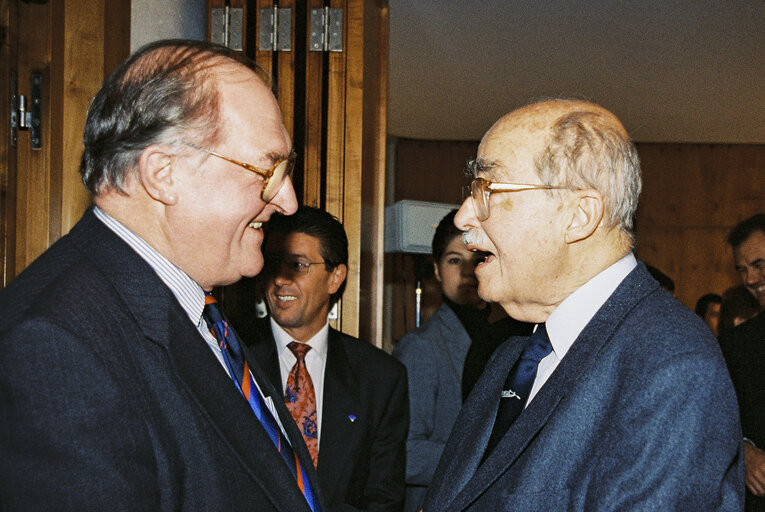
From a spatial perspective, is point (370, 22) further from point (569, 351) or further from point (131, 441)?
point (131, 441)

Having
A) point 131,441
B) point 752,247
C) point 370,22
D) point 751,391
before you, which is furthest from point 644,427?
point 752,247

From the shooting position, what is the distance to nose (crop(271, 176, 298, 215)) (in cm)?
147

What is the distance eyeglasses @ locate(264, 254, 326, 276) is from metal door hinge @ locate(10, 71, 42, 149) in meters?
0.96

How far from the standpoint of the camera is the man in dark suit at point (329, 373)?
2.38 meters

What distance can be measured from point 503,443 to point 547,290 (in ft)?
1.19

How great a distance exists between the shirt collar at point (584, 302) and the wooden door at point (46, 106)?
1449 mm

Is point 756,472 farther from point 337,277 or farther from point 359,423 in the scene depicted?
point 337,277

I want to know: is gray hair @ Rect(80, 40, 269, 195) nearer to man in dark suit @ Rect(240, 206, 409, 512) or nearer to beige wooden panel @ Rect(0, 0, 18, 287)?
beige wooden panel @ Rect(0, 0, 18, 287)

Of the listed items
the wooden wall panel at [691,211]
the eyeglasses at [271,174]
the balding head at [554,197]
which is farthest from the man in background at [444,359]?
the wooden wall panel at [691,211]

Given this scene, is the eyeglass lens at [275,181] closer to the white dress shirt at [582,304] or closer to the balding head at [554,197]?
the balding head at [554,197]

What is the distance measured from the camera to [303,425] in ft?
7.91

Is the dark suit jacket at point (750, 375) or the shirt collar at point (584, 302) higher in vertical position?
the shirt collar at point (584, 302)

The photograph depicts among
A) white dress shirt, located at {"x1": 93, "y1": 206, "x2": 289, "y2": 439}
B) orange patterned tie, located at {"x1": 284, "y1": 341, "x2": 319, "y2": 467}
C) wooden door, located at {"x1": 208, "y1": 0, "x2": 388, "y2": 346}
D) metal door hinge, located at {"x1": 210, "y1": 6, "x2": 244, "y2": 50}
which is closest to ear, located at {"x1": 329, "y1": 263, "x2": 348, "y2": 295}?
wooden door, located at {"x1": 208, "y1": 0, "x2": 388, "y2": 346}

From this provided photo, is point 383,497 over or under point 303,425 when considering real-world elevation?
under
